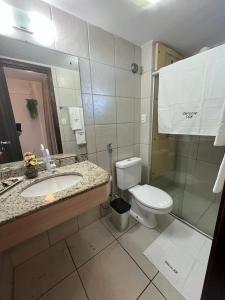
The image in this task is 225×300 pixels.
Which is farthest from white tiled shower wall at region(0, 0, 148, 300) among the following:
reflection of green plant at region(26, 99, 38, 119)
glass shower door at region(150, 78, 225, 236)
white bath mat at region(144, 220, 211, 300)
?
white bath mat at region(144, 220, 211, 300)

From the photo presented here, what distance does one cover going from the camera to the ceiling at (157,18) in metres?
1.00

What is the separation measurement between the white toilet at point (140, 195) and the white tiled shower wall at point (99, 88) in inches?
6.5

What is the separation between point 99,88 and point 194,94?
889mm

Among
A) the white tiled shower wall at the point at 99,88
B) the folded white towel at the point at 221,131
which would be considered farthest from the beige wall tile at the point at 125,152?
the folded white towel at the point at 221,131

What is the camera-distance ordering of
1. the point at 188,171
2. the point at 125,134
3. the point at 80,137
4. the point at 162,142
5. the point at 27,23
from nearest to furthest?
the point at 27,23
the point at 80,137
the point at 125,134
the point at 162,142
the point at 188,171

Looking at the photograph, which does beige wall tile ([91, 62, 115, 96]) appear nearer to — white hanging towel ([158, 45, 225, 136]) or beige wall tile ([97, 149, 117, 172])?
white hanging towel ([158, 45, 225, 136])

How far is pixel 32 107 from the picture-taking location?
108cm

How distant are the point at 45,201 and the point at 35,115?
724 mm

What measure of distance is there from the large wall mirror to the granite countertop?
239 millimetres

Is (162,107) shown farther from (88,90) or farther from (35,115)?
(35,115)

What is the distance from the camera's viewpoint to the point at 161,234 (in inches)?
58.0

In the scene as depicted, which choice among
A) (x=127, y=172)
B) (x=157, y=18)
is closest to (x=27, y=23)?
(x=157, y=18)

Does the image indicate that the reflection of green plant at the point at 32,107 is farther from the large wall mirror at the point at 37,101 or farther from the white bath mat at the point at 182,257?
the white bath mat at the point at 182,257

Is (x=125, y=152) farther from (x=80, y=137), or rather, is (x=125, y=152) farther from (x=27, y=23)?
(x=27, y=23)
